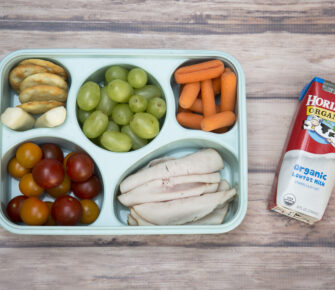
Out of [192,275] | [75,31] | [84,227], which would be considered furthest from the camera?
[75,31]

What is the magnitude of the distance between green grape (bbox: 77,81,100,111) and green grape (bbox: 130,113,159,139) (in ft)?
0.35

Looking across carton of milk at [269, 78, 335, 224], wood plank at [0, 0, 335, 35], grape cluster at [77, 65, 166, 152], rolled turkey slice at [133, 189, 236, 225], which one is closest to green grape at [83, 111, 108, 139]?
grape cluster at [77, 65, 166, 152]

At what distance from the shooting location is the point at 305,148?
0.94m

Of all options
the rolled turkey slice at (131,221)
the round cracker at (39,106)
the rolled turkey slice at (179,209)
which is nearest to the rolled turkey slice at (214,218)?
the rolled turkey slice at (179,209)

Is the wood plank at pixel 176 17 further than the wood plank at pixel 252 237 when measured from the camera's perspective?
Yes

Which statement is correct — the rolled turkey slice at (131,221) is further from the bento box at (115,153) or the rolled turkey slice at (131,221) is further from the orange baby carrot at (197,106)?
the orange baby carrot at (197,106)

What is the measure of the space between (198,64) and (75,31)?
0.38 metres

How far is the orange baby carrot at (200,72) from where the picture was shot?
930 mm

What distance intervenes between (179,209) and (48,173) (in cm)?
32

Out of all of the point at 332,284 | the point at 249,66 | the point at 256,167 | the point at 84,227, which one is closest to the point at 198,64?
the point at 249,66

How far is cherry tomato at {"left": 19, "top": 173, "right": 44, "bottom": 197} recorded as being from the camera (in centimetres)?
89

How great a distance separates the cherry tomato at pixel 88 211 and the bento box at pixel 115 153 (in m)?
0.03

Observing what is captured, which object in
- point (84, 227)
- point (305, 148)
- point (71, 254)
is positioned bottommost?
point (71, 254)

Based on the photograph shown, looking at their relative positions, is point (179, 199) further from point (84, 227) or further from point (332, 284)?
point (332, 284)
